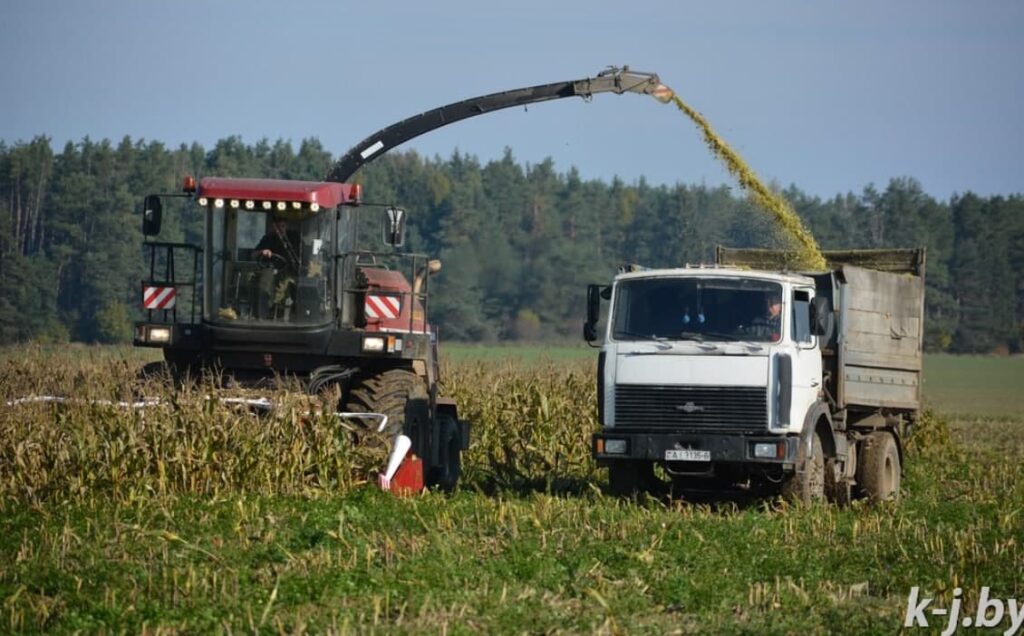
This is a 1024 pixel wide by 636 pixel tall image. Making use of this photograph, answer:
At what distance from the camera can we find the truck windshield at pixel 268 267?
17.3 meters

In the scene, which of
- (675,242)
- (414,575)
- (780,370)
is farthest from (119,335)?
(414,575)

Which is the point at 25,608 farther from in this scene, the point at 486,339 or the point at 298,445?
the point at 486,339

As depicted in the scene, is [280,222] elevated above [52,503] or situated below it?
above

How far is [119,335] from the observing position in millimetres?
49688

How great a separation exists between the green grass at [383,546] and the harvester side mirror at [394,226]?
2294 millimetres

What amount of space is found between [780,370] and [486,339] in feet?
144

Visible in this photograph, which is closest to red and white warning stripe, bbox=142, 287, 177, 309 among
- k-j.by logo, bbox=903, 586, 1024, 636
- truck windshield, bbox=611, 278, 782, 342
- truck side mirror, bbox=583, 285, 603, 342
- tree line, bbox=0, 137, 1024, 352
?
truck side mirror, bbox=583, 285, 603, 342

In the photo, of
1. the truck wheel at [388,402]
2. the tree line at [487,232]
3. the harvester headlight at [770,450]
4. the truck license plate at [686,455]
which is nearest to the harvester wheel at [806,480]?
the harvester headlight at [770,450]

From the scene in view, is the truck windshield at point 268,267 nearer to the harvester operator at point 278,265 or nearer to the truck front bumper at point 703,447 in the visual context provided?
the harvester operator at point 278,265

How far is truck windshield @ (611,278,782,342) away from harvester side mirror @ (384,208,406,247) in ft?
7.97

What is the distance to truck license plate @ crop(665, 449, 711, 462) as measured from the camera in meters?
15.2

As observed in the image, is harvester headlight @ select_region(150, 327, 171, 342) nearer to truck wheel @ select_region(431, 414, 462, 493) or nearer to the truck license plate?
truck wheel @ select_region(431, 414, 462, 493)

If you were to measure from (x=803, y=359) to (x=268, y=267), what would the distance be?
5940 millimetres

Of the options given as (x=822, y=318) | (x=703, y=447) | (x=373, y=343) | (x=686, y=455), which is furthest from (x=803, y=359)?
(x=373, y=343)
